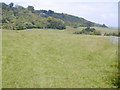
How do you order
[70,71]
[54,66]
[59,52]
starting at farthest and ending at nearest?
[59,52] → [54,66] → [70,71]

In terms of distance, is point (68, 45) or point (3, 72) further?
point (68, 45)

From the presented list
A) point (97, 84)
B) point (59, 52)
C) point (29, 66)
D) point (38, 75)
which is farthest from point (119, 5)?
point (59, 52)

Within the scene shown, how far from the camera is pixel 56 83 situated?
10461 millimetres

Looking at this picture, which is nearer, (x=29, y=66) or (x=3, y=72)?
(x=3, y=72)

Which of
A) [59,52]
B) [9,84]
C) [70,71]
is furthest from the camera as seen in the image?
[59,52]

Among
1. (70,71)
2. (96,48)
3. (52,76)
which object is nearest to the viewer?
(52,76)

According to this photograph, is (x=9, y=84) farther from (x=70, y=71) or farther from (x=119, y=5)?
(x=119, y=5)

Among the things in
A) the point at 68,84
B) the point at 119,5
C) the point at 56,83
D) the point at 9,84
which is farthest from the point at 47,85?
the point at 119,5

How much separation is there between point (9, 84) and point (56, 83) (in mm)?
2710

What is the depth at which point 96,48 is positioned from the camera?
23.5m

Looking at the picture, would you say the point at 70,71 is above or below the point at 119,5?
below

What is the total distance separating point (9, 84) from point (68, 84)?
11.2 feet

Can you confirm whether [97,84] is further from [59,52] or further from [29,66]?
[59,52]

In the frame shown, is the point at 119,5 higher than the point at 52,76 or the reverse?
higher
